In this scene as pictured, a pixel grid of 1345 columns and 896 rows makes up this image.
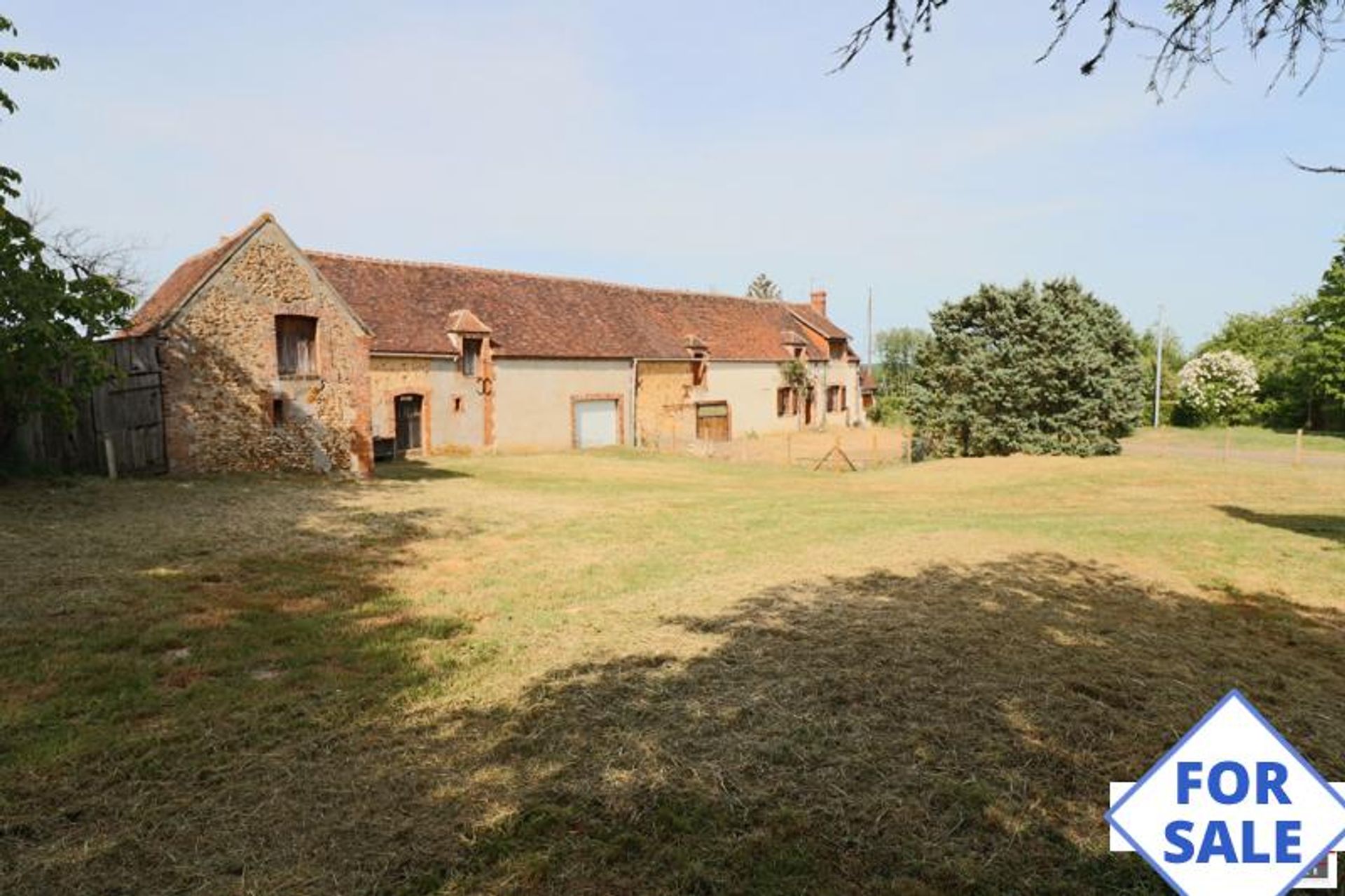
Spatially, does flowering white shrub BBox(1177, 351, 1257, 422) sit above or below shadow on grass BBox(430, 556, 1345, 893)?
above

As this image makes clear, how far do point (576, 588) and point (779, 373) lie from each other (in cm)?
3330

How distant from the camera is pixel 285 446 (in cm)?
1797

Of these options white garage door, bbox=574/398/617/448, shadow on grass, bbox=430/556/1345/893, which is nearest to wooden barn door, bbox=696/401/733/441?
white garage door, bbox=574/398/617/448

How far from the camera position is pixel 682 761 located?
4.33 meters

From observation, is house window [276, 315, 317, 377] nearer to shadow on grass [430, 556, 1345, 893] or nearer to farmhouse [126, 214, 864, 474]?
farmhouse [126, 214, 864, 474]

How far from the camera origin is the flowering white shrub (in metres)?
40.1

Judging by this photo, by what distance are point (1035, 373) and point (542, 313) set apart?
19639 mm

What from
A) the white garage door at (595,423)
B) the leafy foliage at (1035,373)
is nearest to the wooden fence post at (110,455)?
the white garage door at (595,423)

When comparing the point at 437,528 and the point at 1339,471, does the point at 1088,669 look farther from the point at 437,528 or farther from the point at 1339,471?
the point at 1339,471

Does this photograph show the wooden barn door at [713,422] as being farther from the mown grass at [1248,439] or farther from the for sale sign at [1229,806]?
the for sale sign at [1229,806]

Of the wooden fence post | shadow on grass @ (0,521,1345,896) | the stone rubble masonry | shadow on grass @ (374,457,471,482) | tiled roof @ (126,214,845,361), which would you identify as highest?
tiled roof @ (126,214,845,361)

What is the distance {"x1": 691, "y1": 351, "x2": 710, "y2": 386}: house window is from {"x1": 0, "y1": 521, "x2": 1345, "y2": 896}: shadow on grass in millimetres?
28707

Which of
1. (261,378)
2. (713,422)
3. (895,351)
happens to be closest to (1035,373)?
(713,422)

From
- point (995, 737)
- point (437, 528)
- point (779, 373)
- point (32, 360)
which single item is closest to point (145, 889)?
point (995, 737)
